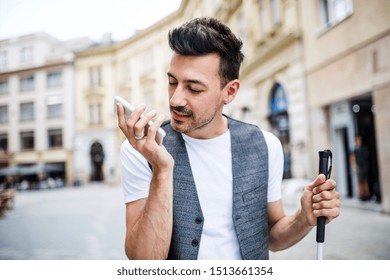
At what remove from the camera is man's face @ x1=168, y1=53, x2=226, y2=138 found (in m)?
0.99

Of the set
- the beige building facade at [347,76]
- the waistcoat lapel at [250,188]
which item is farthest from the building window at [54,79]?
the beige building facade at [347,76]

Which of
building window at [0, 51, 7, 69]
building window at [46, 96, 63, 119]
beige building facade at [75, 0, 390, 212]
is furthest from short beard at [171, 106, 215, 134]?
building window at [0, 51, 7, 69]

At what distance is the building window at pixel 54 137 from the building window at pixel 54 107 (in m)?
0.10

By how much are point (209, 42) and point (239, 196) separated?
46 centimetres

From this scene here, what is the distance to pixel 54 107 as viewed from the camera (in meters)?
2.01

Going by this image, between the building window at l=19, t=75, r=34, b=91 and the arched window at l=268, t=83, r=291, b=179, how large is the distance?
141 cm

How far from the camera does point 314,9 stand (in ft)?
6.47

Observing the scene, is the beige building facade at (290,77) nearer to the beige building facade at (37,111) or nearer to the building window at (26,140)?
the beige building facade at (37,111)

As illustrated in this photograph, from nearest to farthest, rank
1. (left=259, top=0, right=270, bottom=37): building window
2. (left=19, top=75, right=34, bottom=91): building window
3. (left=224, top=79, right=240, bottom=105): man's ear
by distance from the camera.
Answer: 1. (left=224, top=79, right=240, bottom=105): man's ear
2. (left=19, top=75, right=34, bottom=91): building window
3. (left=259, top=0, right=270, bottom=37): building window

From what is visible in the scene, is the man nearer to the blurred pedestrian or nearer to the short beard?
the short beard

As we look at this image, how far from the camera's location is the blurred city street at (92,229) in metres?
1.71

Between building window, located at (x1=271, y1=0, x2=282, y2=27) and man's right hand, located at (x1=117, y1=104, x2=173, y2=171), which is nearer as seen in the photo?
man's right hand, located at (x1=117, y1=104, x2=173, y2=171)

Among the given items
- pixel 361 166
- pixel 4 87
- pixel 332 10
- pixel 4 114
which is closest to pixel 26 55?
pixel 4 87
